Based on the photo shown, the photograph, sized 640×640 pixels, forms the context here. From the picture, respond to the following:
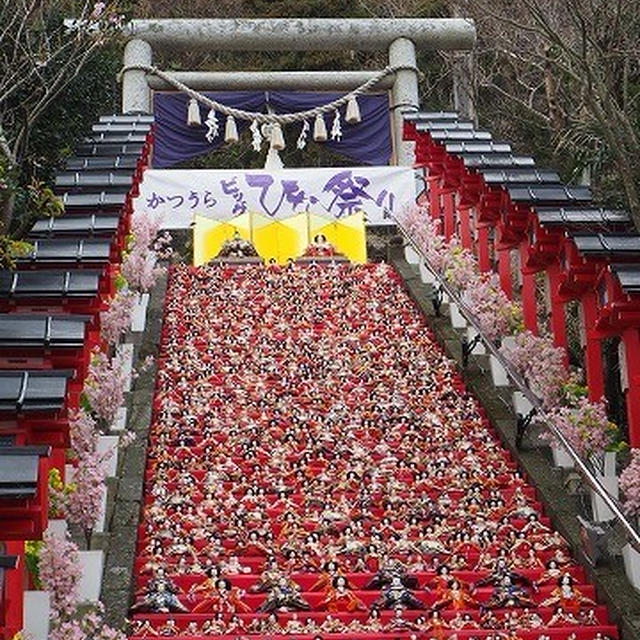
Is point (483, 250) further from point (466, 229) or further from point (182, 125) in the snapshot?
point (182, 125)

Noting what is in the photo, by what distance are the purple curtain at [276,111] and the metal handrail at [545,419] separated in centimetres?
784

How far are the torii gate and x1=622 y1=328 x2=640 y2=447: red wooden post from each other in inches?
628

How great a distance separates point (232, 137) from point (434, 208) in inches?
221

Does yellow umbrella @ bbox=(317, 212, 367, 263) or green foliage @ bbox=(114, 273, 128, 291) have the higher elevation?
yellow umbrella @ bbox=(317, 212, 367, 263)

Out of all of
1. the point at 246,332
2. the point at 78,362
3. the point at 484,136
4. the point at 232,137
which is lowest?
the point at 78,362

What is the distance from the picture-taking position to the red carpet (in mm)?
10070

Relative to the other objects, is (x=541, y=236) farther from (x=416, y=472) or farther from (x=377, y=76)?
(x=377, y=76)

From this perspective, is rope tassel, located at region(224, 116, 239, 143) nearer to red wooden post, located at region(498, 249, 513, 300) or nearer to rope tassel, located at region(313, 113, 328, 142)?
rope tassel, located at region(313, 113, 328, 142)

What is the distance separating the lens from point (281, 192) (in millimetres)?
26688

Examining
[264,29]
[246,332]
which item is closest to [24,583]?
[246,332]

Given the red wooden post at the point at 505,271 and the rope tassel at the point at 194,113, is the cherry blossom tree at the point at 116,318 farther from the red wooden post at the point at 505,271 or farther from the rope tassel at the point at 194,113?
the rope tassel at the point at 194,113

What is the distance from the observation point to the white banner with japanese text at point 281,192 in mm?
26422

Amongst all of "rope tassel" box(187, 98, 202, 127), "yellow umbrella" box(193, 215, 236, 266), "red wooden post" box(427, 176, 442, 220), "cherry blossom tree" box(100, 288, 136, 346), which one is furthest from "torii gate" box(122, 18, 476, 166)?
"cherry blossom tree" box(100, 288, 136, 346)

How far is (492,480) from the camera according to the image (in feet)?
43.3
